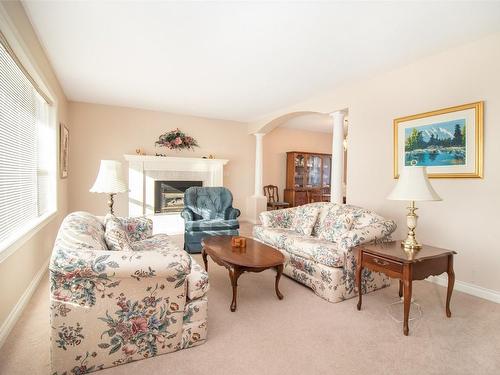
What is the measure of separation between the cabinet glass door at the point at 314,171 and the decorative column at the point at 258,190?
5.17 ft

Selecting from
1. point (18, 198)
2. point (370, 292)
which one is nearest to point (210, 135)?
point (18, 198)

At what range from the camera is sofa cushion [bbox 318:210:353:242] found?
3.20 meters

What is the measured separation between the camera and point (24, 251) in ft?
8.38

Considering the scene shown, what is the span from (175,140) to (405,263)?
5189 millimetres

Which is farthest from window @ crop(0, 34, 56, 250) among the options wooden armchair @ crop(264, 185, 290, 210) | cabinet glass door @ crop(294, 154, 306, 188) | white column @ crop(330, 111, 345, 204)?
cabinet glass door @ crop(294, 154, 306, 188)

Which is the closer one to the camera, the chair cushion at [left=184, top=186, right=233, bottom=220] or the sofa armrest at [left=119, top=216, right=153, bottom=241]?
the sofa armrest at [left=119, top=216, right=153, bottom=241]

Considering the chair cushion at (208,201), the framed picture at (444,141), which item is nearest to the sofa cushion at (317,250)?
the framed picture at (444,141)

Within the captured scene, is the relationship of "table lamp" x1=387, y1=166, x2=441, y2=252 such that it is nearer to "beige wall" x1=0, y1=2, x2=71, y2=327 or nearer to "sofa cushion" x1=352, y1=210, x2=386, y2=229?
"sofa cushion" x1=352, y1=210, x2=386, y2=229

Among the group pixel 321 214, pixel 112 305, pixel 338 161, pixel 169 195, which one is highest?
pixel 338 161

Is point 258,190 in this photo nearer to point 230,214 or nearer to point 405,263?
point 230,214

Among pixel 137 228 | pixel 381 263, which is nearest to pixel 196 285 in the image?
pixel 381 263

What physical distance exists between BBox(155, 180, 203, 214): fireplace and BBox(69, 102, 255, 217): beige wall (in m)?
0.65

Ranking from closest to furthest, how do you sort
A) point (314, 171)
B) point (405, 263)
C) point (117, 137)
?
point (405, 263)
point (117, 137)
point (314, 171)

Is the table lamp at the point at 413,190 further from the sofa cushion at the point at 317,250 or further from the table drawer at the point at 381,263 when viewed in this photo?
the sofa cushion at the point at 317,250
